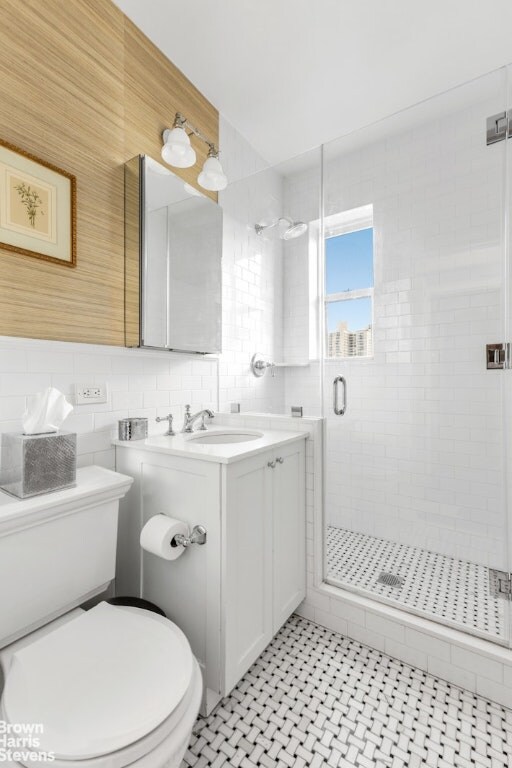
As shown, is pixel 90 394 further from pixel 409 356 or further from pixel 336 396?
pixel 409 356

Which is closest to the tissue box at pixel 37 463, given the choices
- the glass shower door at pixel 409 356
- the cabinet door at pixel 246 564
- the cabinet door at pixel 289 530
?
the cabinet door at pixel 246 564

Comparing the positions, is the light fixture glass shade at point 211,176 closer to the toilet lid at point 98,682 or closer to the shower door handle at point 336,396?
the shower door handle at point 336,396

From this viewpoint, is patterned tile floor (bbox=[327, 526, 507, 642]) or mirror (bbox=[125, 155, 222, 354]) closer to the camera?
patterned tile floor (bbox=[327, 526, 507, 642])

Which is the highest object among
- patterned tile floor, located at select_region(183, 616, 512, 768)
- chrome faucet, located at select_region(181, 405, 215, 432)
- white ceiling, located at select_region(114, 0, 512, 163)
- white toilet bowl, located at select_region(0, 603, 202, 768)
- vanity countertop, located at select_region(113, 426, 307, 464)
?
white ceiling, located at select_region(114, 0, 512, 163)

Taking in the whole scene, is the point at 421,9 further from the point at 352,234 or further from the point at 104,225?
the point at 104,225

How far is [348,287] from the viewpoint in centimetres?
200

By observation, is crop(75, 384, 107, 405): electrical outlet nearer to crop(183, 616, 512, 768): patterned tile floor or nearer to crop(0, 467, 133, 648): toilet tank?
crop(0, 467, 133, 648): toilet tank

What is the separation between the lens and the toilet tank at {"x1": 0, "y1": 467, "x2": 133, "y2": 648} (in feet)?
3.26

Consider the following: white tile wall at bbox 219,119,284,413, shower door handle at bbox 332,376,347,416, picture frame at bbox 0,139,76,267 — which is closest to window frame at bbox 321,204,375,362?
shower door handle at bbox 332,376,347,416

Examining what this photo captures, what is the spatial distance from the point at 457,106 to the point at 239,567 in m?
2.31

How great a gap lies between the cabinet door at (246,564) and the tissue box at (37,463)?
21.4 inches

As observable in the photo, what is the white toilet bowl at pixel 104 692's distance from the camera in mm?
699

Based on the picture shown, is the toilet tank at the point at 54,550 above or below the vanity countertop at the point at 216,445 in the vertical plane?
below

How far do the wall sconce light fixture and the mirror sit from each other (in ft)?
0.26
